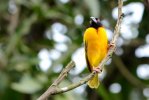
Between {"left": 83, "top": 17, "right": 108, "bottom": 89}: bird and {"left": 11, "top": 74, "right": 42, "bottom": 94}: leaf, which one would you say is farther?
{"left": 11, "top": 74, "right": 42, "bottom": 94}: leaf

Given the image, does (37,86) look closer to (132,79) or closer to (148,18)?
(132,79)

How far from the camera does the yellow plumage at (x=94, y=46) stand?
8.39 ft

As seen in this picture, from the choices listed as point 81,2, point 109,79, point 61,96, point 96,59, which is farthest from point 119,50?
point 96,59

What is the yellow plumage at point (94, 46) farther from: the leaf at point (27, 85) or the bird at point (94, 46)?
the leaf at point (27, 85)

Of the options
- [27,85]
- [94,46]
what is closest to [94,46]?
[94,46]

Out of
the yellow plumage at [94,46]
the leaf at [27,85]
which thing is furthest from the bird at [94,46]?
the leaf at [27,85]

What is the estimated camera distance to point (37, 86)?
388cm

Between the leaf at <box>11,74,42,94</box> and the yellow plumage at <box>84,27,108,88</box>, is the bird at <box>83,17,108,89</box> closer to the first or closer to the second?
the yellow plumage at <box>84,27,108,88</box>

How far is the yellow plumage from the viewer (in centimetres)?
256

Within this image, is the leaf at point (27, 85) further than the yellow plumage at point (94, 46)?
Answer: Yes

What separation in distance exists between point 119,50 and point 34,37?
80 centimetres

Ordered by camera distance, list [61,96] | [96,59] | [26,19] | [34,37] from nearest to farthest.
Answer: [96,59] < [61,96] < [26,19] < [34,37]

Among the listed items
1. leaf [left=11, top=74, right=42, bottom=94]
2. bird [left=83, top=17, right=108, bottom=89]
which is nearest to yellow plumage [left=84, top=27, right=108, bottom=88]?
bird [left=83, top=17, right=108, bottom=89]

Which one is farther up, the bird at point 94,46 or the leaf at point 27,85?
the bird at point 94,46
